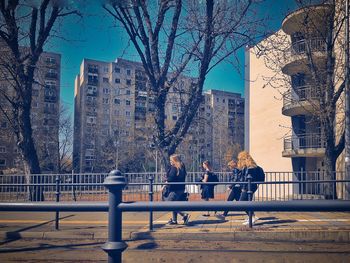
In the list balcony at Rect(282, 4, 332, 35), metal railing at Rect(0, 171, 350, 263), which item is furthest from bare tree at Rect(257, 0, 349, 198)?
metal railing at Rect(0, 171, 350, 263)

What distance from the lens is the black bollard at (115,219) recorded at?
72.2 inches

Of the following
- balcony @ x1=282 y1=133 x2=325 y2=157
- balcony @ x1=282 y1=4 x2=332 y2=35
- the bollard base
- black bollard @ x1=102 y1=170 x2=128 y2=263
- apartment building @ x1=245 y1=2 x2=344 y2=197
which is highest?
balcony @ x1=282 y1=4 x2=332 y2=35

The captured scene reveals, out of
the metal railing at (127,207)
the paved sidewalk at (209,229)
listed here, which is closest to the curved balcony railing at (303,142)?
the paved sidewalk at (209,229)

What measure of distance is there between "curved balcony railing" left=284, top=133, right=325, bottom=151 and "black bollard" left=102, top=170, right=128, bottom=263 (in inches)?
830

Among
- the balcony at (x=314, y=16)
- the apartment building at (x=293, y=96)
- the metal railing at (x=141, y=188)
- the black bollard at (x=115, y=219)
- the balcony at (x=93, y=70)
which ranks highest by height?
the balcony at (x=93, y=70)

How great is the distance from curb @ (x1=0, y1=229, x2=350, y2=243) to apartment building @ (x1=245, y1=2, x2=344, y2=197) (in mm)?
5324

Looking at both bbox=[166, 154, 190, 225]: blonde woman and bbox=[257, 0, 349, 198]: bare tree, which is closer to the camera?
bbox=[166, 154, 190, 225]: blonde woman

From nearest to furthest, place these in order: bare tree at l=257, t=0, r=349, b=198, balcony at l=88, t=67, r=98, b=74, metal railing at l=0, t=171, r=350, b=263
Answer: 1. metal railing at l=0, t=171, r=350, b=263
2. bare tree at l=257, t=0, r=349, b=198
3. balcony at l=88, t=67, r=98, b=74

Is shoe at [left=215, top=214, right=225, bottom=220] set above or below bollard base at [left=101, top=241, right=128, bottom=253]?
below

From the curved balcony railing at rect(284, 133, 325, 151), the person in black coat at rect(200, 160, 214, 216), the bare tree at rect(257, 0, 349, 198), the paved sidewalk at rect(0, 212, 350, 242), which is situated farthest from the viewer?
the curved balcony railing at rect(284, 133, 325, 151)

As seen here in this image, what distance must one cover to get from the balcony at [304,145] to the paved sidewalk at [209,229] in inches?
508

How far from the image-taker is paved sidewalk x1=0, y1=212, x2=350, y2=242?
22.5 feet

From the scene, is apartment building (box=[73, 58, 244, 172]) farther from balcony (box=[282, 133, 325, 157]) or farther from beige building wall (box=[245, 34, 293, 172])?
balcony (box=[282, 133, 325, 157])

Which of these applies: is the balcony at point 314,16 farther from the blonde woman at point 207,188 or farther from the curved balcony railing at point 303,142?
the blonde woman at point 207,188
